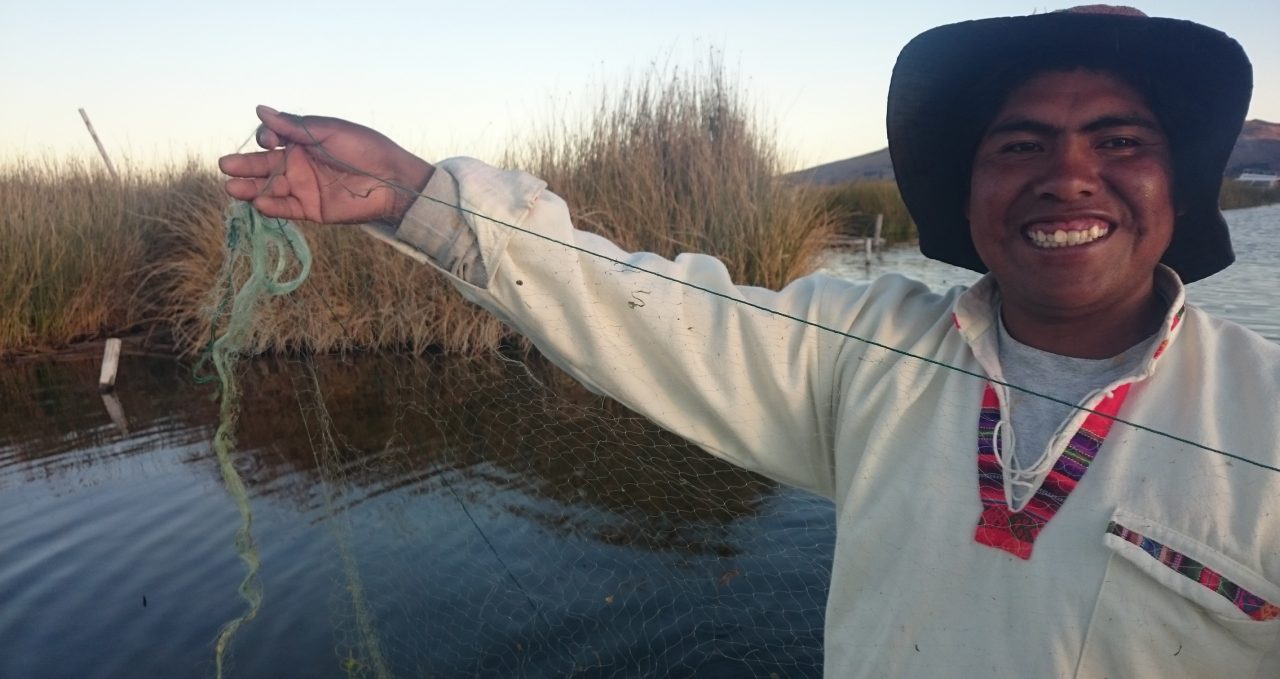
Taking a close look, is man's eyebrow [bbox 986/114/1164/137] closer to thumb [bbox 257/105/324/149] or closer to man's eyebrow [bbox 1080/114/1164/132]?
man's eyebrow [bbox 1080/114/1164/132]

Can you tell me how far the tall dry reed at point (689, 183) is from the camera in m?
6.97

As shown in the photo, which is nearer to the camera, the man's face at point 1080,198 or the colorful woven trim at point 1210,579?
the colorful woven trim at point 1210,579

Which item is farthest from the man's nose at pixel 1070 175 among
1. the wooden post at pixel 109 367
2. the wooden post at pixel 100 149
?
the wooden post at pixel 100 149

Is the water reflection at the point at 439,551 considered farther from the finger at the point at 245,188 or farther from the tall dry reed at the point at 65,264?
the tall dry reed at the point at 65,264

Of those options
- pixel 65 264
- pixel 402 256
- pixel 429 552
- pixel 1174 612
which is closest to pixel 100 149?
pixel 65 264

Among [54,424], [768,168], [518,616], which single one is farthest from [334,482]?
[768,168]

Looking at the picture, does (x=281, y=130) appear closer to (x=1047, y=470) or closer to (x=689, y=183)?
(x=1047, y=470)

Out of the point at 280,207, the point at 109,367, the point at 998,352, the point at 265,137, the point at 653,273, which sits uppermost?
the point at 265,137

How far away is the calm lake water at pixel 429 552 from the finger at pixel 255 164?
95cm

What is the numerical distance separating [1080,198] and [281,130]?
1.22 meters

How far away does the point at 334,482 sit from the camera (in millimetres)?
4129

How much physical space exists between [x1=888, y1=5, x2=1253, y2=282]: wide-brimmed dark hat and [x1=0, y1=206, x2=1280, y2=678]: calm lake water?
1509mm

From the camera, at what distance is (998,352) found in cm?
133

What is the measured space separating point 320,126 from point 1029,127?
111cm
